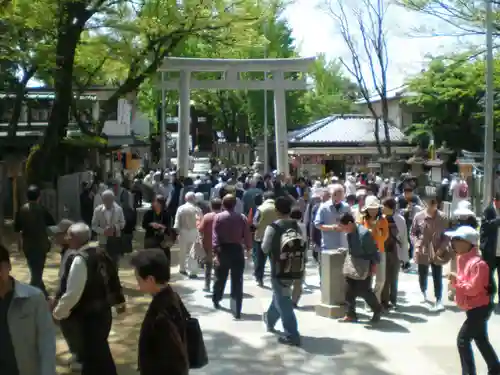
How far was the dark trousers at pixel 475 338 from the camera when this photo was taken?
5.59 m

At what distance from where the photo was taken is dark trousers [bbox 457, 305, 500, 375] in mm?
5590

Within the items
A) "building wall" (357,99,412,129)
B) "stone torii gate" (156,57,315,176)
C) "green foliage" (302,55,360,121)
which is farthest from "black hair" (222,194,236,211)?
"green foliage" (302,55,360,121)

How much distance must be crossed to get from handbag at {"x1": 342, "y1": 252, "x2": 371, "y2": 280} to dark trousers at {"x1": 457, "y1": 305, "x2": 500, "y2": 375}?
7.02ft

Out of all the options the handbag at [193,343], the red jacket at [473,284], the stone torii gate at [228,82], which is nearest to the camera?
the handbag at [193,343]

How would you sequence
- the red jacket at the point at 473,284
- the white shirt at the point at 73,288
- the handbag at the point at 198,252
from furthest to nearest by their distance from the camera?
the handbag at the point at 198,252 < the red jacket at the point at 473,284 < the white shirt at the point at 73,288

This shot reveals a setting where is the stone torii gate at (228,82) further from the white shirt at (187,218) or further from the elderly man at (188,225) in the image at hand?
the white shirt at (187,218)

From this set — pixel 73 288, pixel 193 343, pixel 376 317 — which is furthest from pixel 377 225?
pixel 193 343

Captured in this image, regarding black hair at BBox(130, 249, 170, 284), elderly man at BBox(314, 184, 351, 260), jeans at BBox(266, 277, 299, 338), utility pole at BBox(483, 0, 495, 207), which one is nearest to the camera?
black hair at BBox(130, 249, 170, 284)

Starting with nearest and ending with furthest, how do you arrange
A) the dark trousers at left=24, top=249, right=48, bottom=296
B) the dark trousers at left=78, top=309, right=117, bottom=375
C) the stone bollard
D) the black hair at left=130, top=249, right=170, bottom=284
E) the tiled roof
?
the black hair at left=130, top=249, right=170, bottom=284 → the dark trousers at left=78, top=309, right=117, bottom=375 → the stone bollard → the dark trousers at left=24, top=249, right=48, bottom=296 → the tiled roof

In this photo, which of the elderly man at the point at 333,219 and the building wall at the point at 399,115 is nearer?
the elderly man at the point at 333,219

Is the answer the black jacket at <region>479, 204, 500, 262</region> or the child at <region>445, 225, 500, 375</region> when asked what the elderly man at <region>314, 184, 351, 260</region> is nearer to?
the black jacket at <region>479, 204, 500, 262</region>

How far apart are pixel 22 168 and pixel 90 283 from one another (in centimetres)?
1391

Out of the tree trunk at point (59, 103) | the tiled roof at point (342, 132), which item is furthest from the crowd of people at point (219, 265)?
the tiled roof at point (342, 132)

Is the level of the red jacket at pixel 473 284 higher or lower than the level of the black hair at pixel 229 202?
lower
